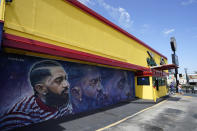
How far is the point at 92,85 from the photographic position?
29.6 feet

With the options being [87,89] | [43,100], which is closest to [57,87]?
[43,100]

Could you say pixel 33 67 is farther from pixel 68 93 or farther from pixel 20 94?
pixel 68 93

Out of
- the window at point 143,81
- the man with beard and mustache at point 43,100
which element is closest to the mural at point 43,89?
the man with beard and mustache at point 43,100

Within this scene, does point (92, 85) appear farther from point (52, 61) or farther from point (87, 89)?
point (52, 61)

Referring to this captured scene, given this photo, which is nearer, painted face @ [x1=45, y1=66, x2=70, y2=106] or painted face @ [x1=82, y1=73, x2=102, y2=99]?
painted face @ [x1=45, y1=66, x2=70, y2=106]

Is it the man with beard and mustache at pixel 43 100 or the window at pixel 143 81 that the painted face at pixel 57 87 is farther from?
the window at pixel 143 81

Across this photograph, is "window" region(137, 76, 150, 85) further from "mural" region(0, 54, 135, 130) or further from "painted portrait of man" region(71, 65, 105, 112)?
"painted portrait of man" region(71, 65, 105, 112)

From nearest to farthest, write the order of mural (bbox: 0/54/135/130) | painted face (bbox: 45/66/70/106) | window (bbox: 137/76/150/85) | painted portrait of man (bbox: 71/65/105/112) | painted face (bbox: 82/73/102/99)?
mural (bbox: 0/54/135/130) < painted face (bbox: 45/66/70/106) < painted portrait of man (bbox: 71/65/105/112) < painted face (bbox: 82/73/102/99) < window (bbox: 137/76/150/85)

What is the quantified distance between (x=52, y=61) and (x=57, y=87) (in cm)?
159

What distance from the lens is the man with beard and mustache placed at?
17.2 feet

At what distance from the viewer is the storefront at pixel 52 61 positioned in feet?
17.0

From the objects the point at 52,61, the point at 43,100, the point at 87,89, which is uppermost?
the point at 52,61

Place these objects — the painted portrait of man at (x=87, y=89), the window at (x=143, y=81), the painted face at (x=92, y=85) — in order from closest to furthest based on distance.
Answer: the painted portrait of man at (x=87, y=89) < the painted face at (x=92, y=85) < the window at (x=143, y=81)

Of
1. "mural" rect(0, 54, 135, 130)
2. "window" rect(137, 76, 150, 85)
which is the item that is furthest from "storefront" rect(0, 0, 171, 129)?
"window" rect(137, 76, 150, 85)
